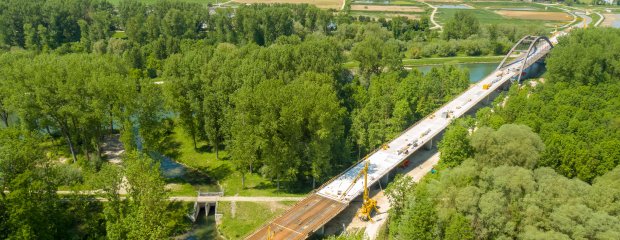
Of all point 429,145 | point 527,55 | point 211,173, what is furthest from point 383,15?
point 211,173

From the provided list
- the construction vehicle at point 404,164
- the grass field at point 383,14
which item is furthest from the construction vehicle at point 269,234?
the grass field at point 383,14

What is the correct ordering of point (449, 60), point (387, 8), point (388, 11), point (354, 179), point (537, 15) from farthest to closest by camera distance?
point (387, 8) < point (388, 11) < point (537, 15) < point (449, 60) < point (354, 179)

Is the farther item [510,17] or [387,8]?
[387,8]

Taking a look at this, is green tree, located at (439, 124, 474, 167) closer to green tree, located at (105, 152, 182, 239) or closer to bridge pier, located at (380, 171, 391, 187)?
bridge pier, located at (380, 171, 391, 187)

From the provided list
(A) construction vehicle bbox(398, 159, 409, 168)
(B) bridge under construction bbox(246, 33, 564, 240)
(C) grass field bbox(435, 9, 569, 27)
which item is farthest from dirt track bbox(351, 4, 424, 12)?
(A) construction vehicle bbox(398, 159, 409, 168)

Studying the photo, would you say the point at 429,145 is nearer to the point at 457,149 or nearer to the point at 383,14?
the point at 457,149

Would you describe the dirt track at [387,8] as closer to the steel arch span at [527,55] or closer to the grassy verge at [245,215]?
the steel arch span at [527,55]
